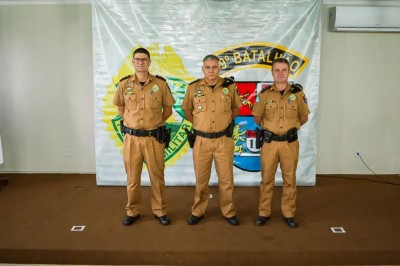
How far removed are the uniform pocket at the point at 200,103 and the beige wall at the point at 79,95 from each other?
213cm

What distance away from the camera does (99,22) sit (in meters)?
4.48

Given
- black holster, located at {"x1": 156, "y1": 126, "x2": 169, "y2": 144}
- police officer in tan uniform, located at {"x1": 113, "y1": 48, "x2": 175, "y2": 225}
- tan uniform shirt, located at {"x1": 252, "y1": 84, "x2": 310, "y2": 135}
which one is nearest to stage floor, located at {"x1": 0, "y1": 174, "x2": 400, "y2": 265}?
police officer in tan uniform, located at {"x1": 113, "y1": 48, "x2": 175, "y2": 225}

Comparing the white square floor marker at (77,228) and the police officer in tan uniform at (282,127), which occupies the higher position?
the police officer in tan uniform at (282,127)

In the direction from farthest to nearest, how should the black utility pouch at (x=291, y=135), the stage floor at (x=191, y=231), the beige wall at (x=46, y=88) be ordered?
the beige wall at (x=46, y=88)
the black utility pouch at (x=291, y=135)
the stage floor at (x=191, y=231)

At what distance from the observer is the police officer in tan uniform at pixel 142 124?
342 cm

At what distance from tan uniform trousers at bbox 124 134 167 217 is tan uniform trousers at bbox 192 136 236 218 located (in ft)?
1.21

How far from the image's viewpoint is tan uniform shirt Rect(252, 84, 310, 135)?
3.40m

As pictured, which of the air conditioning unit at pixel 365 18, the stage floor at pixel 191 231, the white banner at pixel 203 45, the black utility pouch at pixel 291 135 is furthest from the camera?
the air conditioning unit at pixel 365 18

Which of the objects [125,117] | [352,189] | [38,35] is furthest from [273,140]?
[38,35]

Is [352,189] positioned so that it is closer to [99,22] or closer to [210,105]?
[210,105]

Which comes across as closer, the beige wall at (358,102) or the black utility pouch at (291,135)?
the black utility pouch at (291,135)

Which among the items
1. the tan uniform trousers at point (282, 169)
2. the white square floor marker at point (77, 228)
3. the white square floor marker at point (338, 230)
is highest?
the tan uniform trousers at point (282, 169)

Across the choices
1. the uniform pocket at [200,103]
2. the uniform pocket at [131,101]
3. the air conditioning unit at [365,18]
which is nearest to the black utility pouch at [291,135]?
the uniform pocket at [200,103]

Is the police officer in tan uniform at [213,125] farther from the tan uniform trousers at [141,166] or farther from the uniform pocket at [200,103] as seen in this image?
the tan uniform trousers at [141,166]
